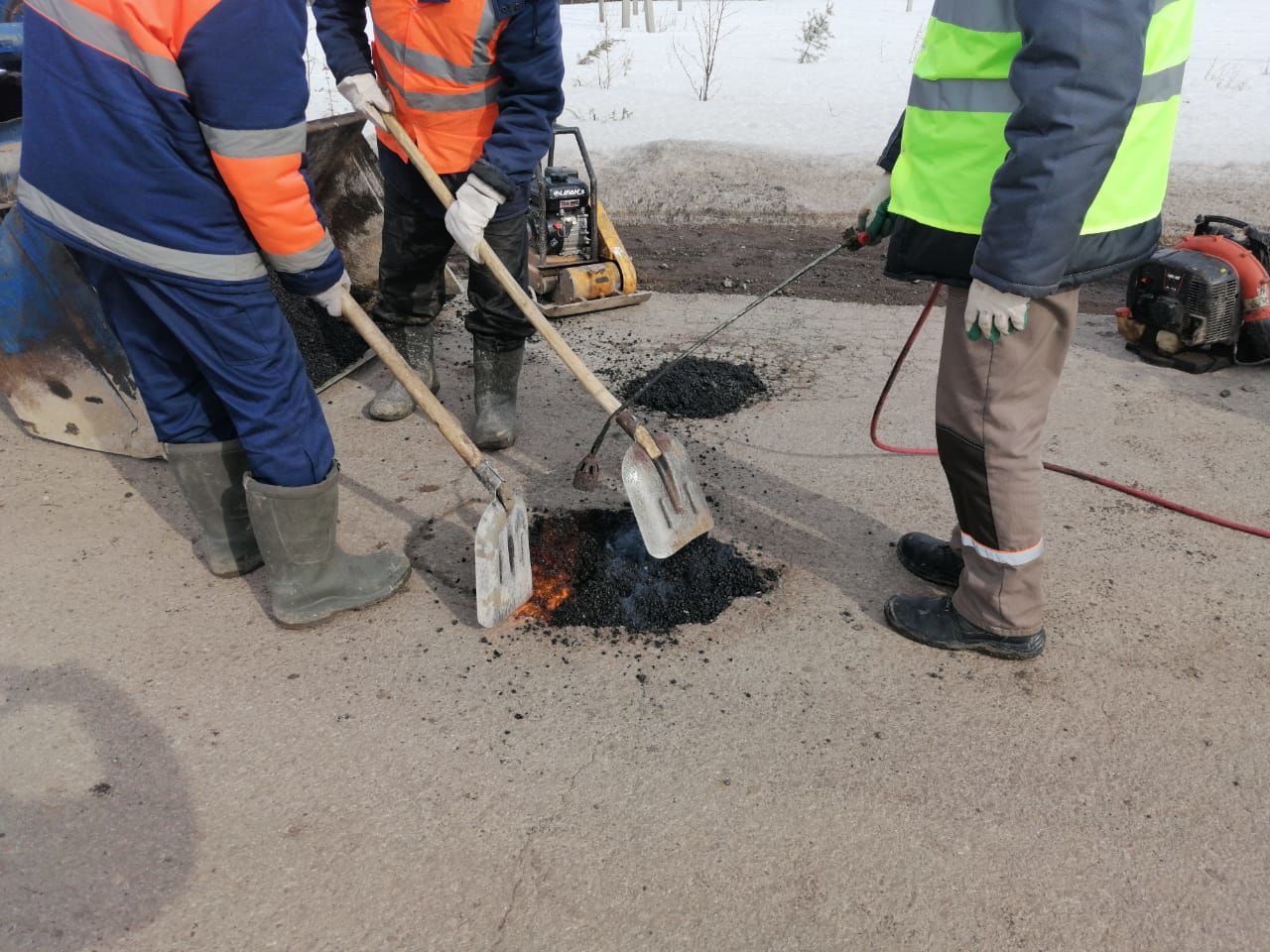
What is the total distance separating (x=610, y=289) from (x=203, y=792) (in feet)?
12.8

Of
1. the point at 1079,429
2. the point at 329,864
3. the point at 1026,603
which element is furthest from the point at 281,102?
the point at 1079,429

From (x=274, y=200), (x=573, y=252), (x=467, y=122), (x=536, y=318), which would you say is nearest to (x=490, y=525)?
(x=536, y=318)

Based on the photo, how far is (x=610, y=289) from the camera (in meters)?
5.55

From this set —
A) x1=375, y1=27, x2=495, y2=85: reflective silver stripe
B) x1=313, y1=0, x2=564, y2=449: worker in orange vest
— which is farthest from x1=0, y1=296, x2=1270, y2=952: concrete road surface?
x1=375, y1=27, x2=495, y2=85: reflective silver stripe

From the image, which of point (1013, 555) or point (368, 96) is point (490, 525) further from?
point (368, 96)

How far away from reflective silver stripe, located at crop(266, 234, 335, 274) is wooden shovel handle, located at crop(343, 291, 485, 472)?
0.17 metres

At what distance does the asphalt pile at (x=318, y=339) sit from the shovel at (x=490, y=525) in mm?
1781

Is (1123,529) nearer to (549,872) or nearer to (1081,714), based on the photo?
(1081,714)

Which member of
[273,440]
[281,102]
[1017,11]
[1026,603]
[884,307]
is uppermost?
[1017,11]

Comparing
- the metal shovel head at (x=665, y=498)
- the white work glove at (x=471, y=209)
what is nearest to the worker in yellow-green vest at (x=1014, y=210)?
the metal shovel head at (x=665, y=498)

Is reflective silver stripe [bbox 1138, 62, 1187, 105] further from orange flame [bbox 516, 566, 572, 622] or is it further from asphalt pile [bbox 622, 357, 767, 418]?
asphalt pile [bbox 622, 357, 767, 418]

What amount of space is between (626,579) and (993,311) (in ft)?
4.81

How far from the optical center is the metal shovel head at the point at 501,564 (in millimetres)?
2752

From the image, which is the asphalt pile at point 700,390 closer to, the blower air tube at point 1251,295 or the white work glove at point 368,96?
the white work glove at point 368,96
